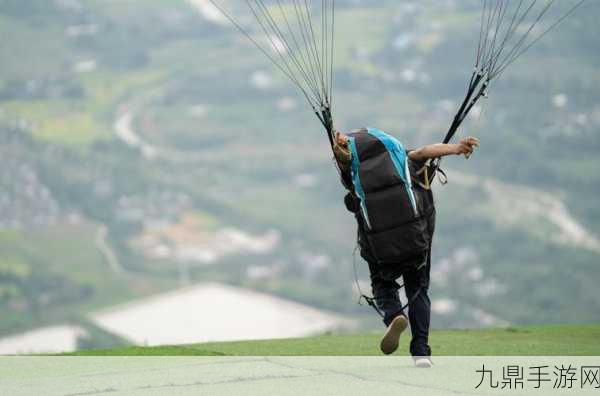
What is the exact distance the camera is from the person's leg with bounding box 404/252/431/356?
317 inches

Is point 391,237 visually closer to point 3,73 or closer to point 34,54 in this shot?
point 3,73

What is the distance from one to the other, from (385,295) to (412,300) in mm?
168

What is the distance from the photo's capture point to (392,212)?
7969mm

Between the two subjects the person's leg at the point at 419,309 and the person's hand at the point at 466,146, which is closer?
the person's hand at the point at 466,146

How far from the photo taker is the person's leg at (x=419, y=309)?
8.05 m

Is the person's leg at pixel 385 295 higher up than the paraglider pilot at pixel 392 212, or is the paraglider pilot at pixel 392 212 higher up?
the paraglider pilot at pixel 392 212

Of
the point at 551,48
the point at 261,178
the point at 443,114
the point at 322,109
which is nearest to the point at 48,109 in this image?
the point at 261,178

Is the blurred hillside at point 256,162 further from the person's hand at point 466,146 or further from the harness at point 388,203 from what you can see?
the person's hand at point 466,146

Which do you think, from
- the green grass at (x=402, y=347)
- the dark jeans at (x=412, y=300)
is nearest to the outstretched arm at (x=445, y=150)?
the dark jeans at (x=412, y=300)

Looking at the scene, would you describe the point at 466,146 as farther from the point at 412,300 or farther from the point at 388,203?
the point at 412,300
